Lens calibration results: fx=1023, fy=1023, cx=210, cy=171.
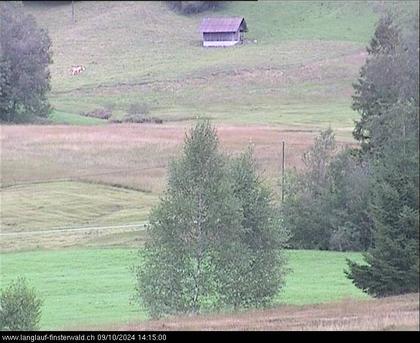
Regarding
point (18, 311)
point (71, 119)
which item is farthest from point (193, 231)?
point (71, 119)

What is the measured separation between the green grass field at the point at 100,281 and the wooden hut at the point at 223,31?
34.6 metres

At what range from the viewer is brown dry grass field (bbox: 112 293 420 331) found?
1734 cm

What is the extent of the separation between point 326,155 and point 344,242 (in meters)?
5.45

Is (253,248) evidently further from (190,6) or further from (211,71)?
(211,71)

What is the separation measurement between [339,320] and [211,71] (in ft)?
298

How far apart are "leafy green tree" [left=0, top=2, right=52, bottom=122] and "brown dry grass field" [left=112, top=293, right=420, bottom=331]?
6716cm

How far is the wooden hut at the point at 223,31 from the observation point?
86.6 m

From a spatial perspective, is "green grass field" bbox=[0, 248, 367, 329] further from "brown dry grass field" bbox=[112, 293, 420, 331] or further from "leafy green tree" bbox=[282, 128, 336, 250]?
"brown dry grass field" bbox=[112, 293, 420, 331]

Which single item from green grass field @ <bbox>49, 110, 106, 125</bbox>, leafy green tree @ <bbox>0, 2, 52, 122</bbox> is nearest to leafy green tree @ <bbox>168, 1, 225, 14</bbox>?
green grass field @ <bbox>49, 110, 106, 125</bbox>

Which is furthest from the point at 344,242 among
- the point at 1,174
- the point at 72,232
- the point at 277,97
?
the point at 277,97

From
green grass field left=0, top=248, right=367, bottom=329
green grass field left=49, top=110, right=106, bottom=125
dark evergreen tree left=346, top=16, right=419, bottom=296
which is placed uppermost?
green grass field left=49, top=110, right=106, bottom=125

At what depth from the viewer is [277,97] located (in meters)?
106

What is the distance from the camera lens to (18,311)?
24344 mm

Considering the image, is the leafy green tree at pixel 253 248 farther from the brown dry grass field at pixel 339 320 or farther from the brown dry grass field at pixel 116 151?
the brown dry grass field at pixel 116 151
